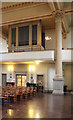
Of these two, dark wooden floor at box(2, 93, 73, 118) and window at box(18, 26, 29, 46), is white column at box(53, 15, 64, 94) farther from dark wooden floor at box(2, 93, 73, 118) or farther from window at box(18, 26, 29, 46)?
dark wooden floor at box(2, 93, 73, 118)

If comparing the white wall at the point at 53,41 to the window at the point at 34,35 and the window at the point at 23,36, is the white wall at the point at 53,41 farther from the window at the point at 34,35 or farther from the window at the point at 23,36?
the window at the point at 23,36

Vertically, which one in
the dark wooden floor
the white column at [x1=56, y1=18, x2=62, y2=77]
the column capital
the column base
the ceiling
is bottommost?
the dark wooden floor

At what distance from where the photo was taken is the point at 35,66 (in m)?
15.3

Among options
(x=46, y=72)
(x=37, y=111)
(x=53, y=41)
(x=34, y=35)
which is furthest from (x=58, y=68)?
(x=37, y=111)

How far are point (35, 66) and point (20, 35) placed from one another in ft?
12.7

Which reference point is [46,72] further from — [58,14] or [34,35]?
[58,14]

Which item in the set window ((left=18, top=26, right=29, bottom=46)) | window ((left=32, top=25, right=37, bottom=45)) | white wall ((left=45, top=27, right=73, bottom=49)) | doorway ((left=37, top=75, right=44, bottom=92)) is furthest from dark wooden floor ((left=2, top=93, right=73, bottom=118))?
white wall ((left=45, top=27, right=73, bottom=49))

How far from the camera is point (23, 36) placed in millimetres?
14570

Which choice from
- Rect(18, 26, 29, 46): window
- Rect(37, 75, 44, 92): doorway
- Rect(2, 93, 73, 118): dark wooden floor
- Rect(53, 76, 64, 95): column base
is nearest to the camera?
Rect(2, 93, 73, 118): dark wooden floor

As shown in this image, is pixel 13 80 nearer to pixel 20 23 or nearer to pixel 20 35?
pixel 20 35

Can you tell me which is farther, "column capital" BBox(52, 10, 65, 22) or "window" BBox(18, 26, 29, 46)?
"window" BBox(18, 26, 29, 46)

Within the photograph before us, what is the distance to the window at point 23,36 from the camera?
1448 cm

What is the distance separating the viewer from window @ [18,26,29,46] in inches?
570

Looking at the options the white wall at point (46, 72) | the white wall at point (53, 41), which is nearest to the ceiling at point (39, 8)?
the white wall at point (53, 41)
